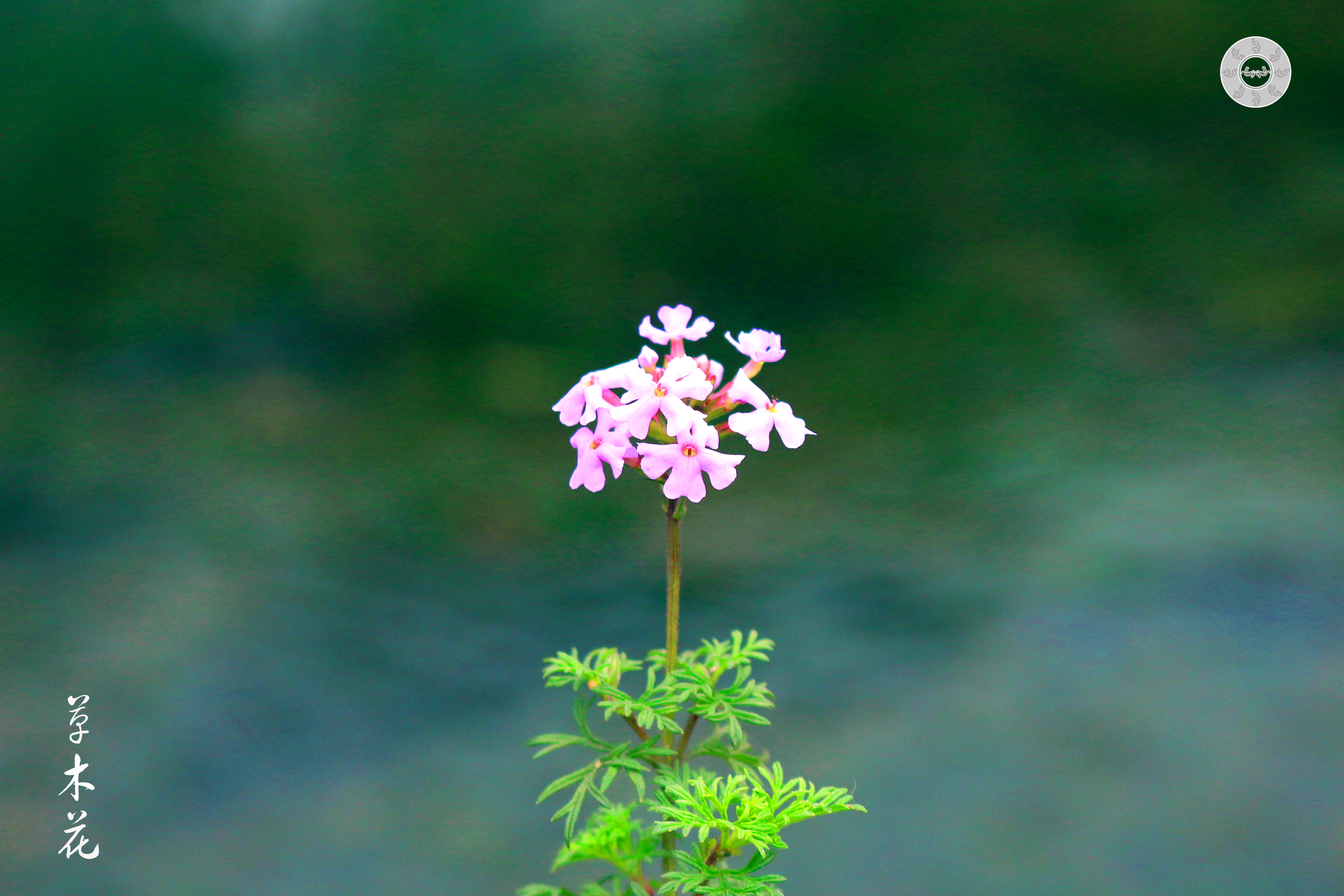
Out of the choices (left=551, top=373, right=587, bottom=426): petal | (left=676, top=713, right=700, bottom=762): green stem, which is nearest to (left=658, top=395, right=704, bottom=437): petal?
(left=551, top=373, right=587, bottom=426): petal

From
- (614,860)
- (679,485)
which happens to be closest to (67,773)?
(614,860)

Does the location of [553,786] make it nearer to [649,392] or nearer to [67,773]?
[649,392]

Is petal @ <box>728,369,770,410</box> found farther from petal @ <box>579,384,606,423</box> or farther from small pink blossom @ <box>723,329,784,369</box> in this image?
petal @ <box>579,384,606,423</box>

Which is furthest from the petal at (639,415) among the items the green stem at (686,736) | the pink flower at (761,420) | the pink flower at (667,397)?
the green stem at (686,736)

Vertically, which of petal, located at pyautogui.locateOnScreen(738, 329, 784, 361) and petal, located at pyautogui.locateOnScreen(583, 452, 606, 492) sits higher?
petal, located at pyautogui.locateOnScreen(738, 329, 784, 361)

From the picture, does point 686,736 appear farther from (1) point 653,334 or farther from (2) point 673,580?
(1) point 653,334

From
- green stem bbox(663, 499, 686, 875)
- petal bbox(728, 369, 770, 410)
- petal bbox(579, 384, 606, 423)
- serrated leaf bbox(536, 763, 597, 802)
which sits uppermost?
petal bbox(728, 369, 770, 410)

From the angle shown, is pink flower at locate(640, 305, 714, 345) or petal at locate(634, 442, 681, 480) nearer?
petal at locate(634, 442, 681, 480)

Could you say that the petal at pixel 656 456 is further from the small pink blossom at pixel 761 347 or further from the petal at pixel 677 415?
the small pink blossom at pixel 761 347

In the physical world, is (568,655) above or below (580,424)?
below
